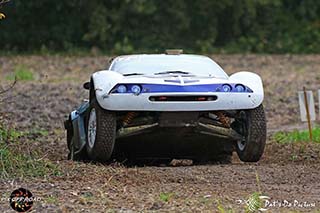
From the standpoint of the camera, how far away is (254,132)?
41.8 ft

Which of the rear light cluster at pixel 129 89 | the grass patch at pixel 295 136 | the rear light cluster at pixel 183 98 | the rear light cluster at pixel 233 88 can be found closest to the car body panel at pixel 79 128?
the rear light cluster at pixel 129 89

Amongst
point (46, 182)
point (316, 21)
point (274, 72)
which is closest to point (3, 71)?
point (274, 72)

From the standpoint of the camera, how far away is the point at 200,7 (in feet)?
138

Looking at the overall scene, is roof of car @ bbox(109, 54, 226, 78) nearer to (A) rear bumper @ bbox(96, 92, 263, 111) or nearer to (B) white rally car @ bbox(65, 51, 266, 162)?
(B) white rally car @ bbox(65, 51, 266, 162)

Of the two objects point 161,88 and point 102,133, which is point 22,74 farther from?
point 161,88

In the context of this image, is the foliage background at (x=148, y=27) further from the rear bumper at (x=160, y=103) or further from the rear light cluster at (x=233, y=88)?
the rear bumper at (x=160, y=103)

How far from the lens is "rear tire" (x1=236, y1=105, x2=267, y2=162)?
1273 centimetres

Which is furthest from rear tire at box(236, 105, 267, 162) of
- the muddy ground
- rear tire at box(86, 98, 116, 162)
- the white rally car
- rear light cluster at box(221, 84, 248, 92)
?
rear tire at box(86, 98, 116, 162)

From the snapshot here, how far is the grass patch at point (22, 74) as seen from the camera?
28109mm

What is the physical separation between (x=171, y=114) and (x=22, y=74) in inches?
677

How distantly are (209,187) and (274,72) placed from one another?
2023 cm

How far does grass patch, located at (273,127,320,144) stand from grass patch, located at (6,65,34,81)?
36.1ft

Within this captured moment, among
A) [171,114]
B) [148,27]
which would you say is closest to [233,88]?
[171,114]

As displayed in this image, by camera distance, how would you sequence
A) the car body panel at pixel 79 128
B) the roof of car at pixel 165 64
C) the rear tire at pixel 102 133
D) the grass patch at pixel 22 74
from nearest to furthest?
the rear tire at pixel 102 133 → the roof of car at pixel 165 64 → the car body panel at pixel 79 128 → the grass patch at pixel 22 74
